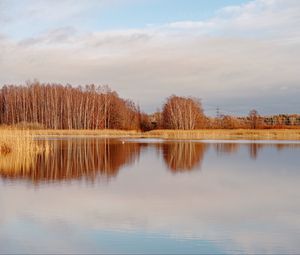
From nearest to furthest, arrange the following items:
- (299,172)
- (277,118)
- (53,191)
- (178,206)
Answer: (178,206) < (53,191) < (299,172) < (277,118)

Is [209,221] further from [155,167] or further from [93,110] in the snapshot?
[93,110]

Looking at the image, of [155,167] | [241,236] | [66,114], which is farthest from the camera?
[66,114]

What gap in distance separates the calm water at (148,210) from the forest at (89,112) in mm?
31009

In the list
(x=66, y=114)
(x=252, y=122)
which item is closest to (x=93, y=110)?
(x=66, y=114)

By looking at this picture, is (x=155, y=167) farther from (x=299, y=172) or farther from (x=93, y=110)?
(x=93, y=110)

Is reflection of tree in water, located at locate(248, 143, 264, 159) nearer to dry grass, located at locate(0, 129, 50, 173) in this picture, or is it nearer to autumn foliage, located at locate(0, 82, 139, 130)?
dry grass, located at locate(0, 129, 50, 173)

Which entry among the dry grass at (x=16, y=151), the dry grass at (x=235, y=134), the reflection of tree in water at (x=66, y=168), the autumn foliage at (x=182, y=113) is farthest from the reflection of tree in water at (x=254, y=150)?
the autumn foliage at (x=182, y=113)

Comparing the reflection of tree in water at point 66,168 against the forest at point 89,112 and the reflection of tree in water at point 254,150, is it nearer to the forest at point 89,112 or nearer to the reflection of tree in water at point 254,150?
the reflection of tree in water at point 254,150

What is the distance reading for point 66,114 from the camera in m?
43.2

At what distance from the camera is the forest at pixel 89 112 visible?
42500 millimetres

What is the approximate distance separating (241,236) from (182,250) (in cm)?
88

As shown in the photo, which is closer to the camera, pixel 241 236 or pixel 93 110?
pixel 241 236

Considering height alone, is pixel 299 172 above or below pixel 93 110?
below

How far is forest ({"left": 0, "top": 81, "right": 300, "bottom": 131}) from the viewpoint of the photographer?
4250cm
